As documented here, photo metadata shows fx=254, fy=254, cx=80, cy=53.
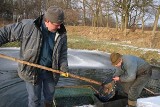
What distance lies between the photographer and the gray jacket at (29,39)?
3.70 metres

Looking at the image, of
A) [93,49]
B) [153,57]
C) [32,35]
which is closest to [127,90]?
[32,35]

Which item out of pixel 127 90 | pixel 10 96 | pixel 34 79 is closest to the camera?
pixel 34 79

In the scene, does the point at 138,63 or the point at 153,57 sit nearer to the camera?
the point at 138,63

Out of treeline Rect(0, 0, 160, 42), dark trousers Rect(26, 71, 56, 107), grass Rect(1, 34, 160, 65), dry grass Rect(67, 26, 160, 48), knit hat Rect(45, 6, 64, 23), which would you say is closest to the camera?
knit hat Rect(45, 6, 64, 23)

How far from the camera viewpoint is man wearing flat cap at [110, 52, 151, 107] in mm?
4949

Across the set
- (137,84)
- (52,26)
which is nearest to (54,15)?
(52,26)

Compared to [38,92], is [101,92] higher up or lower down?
lower down

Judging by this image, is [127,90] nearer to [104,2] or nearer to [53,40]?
[53,40]

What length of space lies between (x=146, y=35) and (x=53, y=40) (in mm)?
19913

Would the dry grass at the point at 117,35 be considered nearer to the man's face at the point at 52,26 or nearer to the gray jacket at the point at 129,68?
the gray jacket at the point at 129,68

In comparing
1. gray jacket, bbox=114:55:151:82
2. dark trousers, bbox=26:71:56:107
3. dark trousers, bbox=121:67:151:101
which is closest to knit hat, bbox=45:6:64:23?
dark trousers, bbox=26:71:56:107

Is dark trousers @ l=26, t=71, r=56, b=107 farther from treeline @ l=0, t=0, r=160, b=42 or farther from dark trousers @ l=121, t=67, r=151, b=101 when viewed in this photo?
treeline @ l=0, t=0, r=160, b=42

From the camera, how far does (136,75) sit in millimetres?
5379

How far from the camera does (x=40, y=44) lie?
380 cm
